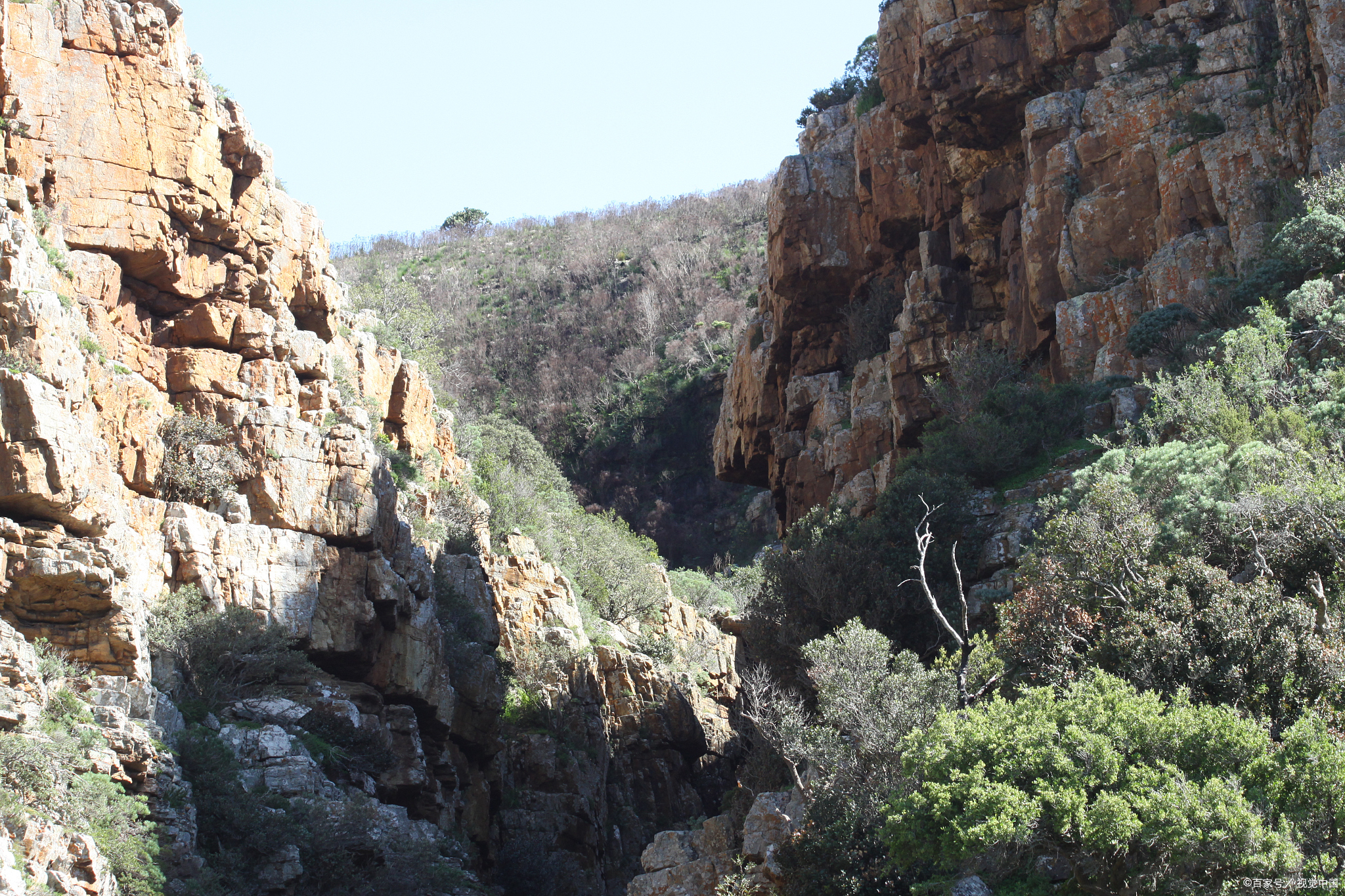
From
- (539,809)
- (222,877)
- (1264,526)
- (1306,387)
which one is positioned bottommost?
(539,809)

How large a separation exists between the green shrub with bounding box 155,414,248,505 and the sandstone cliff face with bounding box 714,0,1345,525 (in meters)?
16.4

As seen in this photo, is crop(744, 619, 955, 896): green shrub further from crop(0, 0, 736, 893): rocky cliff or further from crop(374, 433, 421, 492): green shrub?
crop(374, 433, 421, 492): green shrub

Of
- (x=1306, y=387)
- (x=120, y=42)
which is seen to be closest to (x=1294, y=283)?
(x=1306, y=387)

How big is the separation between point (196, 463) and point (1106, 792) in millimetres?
18444

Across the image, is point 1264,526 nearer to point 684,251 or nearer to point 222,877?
point 222,877

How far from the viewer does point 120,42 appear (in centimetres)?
2448

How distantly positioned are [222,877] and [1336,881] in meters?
13.6

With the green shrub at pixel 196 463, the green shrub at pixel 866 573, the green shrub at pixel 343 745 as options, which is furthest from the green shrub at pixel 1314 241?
the green shrub at pixel 196 463

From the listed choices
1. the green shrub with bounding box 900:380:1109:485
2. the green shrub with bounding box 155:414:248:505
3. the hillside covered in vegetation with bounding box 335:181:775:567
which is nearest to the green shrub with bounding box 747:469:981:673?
the green shrub with bounding box 900:380:1109:485

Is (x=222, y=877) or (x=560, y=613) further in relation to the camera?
(x=560, y=613)

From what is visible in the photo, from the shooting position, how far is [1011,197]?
3198 cm

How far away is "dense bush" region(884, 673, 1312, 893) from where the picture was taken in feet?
34.7

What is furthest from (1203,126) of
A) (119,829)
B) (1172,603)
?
(119,829)

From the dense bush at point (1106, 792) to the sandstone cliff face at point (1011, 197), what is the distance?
14.8m
